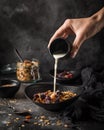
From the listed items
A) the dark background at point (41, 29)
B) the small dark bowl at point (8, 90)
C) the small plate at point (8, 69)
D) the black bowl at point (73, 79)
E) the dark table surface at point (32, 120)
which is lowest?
the dark table surface at point (32, 120)

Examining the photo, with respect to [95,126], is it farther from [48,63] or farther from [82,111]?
[48,63]

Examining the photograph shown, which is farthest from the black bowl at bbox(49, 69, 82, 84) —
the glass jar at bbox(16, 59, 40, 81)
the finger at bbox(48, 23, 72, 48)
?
the finger at bbox(48, 23, 72, 48)

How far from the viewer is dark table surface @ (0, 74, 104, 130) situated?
56.8 inches

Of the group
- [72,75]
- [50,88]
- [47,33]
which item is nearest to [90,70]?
[72,75]

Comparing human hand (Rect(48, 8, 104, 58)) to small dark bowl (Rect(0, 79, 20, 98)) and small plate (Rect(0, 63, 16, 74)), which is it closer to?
small dark bowl (Rect(0, 79, 20, 98))

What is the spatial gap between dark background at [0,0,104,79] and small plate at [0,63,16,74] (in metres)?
0.07

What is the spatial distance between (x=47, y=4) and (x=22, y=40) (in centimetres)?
30

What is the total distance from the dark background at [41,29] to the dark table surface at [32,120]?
2.00 feet

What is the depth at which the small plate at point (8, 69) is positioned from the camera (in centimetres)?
229

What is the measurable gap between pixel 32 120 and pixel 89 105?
27 centimetres

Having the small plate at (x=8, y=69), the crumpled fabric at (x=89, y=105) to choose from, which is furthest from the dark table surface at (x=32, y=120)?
the small plate at (x=8, y=69)

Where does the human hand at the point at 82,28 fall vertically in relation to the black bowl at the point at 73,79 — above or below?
above

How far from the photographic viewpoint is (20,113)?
1574 millimetres

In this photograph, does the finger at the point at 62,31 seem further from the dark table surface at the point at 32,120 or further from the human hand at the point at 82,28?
the dark table surface at the point at 32,120
